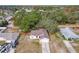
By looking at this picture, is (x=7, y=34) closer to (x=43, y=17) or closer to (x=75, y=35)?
(x=43, y=17)

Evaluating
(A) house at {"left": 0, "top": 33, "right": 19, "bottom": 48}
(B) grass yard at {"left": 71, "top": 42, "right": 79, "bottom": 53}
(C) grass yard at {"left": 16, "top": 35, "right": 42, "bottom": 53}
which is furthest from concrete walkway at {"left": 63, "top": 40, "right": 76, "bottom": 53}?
(A) house at {"left": 0, "top": 33, "right": 19, "bottom": 48}

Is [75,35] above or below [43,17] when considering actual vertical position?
A: below

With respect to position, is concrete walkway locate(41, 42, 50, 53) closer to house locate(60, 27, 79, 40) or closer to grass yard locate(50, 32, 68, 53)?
grass yard locate(50, 32, 68, 53)

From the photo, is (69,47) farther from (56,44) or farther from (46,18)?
(46,18)

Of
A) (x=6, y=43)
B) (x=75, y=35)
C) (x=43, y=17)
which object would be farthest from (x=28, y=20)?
(x=75, y=35)
